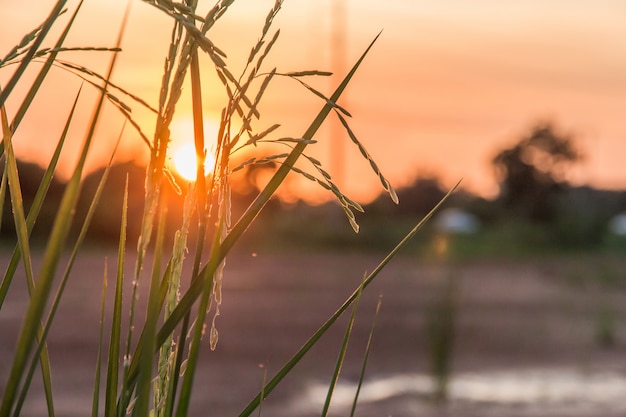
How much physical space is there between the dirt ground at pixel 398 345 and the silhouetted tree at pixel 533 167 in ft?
75.0

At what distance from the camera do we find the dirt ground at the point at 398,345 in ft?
29.8

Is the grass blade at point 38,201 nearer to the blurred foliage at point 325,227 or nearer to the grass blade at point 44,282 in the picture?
the grass blade at point 44,282

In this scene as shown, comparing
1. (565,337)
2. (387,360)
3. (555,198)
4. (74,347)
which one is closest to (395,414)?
(387,360)

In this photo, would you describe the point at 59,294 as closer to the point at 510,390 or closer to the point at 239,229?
the point at 239,229

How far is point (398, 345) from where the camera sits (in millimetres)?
12430

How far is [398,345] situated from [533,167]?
34005mm

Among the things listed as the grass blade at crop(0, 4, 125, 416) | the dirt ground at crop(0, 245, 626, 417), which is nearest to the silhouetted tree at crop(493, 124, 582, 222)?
the dirt ground at crop(0, 245, 626, 417)

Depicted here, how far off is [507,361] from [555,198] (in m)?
33.5

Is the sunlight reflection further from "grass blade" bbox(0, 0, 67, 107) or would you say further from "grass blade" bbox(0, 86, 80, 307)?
Result: "grass blade" bbox(0, 0, 67, 107)

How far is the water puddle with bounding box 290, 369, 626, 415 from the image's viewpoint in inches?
360

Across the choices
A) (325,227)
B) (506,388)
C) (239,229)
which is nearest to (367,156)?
(239,229)

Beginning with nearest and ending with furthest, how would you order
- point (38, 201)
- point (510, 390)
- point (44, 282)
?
point (44, 282), point (38, 201), point (510, 390)

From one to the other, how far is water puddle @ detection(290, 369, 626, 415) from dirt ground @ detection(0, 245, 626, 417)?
2 centimetres

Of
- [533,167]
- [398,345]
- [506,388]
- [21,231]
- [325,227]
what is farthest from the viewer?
[533,167]
